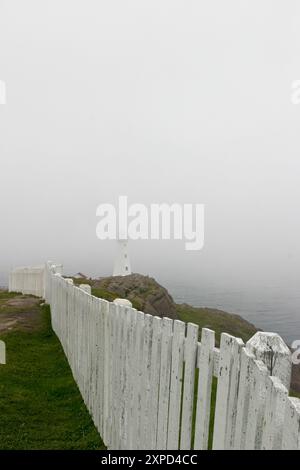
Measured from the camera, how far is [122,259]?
53594 mm

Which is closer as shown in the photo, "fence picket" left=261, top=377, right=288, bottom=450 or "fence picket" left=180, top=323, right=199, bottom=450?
"fence picket" left=261, top=377, right=288, bottom=450

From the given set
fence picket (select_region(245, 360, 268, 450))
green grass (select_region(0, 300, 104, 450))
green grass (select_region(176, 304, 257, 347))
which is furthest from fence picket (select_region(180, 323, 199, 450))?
green grass (select_region(176, 304, 257, 347))

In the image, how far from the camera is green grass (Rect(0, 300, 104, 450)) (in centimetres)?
618

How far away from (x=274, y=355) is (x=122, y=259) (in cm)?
5108

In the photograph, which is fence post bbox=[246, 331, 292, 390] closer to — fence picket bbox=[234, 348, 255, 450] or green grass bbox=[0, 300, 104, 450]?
fence picket bbox=[234, 348, 255, 450]

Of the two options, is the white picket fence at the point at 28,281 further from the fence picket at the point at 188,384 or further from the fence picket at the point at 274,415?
the fence picket at the point at 274,415

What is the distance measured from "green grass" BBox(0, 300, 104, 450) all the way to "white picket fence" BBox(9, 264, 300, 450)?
41 cm

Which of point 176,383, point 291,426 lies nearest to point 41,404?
point 176,383

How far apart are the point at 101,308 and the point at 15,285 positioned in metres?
19.6

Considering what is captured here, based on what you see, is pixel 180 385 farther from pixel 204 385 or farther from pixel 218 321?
pixel 218 321

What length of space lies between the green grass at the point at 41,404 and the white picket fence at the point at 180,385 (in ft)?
1.34

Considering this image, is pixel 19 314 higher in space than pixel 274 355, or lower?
lower
